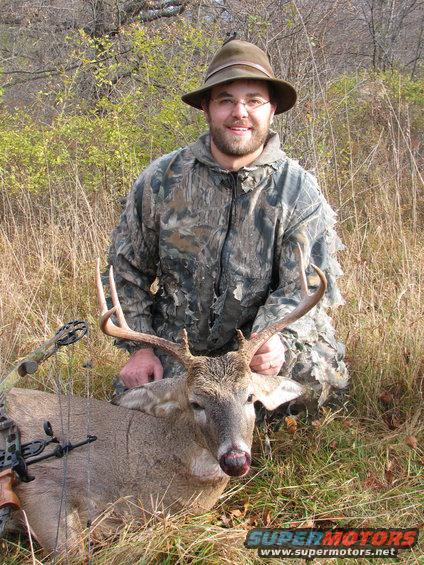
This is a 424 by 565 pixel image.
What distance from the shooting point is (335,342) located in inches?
158

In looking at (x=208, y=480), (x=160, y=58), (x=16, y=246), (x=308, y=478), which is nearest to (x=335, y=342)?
(x=308, y=478)

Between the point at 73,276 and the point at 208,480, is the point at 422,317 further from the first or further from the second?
the point at 73,276

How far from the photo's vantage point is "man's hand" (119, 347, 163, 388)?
372cm

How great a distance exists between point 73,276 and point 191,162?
206 cm

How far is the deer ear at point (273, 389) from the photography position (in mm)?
3090

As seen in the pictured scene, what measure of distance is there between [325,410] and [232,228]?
121cm

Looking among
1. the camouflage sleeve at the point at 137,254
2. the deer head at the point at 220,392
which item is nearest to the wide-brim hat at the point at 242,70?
the camouflage sleeve at the point at 137,254

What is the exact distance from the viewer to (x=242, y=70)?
3.70 meters

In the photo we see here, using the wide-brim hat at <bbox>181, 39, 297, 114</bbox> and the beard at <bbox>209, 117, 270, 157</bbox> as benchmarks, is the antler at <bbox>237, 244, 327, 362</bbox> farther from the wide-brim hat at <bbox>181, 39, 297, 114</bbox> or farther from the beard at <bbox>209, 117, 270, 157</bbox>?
the wide-brim hat at <bbox>181, 39, 297, 114</bbox>

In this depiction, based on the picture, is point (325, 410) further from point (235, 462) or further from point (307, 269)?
point (235, 462)

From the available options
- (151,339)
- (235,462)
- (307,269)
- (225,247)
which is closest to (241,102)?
(225,247)

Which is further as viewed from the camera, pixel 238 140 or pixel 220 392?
pixel 238 140

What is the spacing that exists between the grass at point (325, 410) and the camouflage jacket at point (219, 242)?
468 mm

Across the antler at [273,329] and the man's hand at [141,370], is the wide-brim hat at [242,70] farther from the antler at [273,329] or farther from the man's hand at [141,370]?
the man's hand at [141,370]
